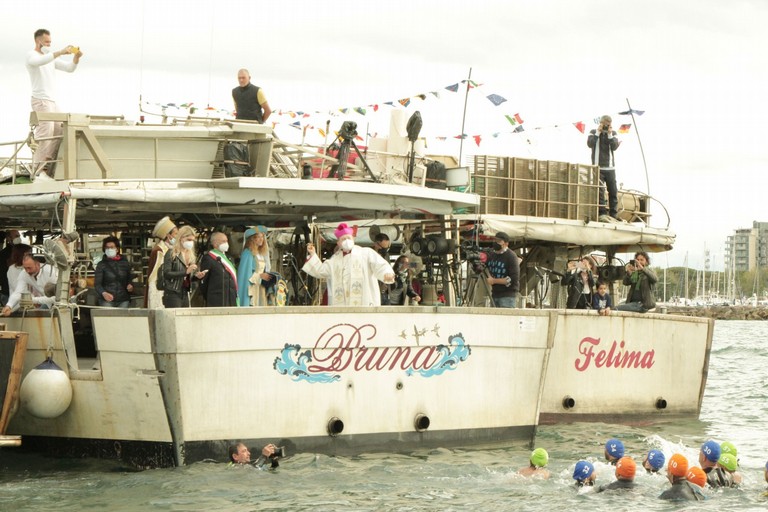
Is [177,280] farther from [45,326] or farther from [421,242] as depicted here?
[421,242]

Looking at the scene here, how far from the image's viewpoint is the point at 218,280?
592 inches

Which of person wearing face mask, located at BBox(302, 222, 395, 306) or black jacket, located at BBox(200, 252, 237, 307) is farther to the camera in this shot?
person wearing face mask, located at BBox(302, 222, 395, 306)

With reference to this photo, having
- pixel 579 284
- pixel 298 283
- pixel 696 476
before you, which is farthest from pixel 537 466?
pixel 579 284

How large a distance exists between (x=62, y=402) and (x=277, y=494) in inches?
107

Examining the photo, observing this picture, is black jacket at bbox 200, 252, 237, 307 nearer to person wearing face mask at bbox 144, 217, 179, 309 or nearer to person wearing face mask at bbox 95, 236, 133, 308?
person wearing face mask at bbox 144, 217, 179, 309

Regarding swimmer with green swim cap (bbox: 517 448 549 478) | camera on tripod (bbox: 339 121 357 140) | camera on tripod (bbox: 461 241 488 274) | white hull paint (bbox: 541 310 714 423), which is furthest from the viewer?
white hull paint (bbox: 541 310 714 423)

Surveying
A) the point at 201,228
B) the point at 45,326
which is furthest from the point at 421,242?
the point at 45,326

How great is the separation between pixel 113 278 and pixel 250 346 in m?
2.77

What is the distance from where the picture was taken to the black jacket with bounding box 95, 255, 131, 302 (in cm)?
1616

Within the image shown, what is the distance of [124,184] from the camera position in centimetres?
1538

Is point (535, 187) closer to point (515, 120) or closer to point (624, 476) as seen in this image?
point (515, 120)

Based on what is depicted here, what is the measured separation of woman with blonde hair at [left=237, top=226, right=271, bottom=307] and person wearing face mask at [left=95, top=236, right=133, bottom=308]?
1.47m

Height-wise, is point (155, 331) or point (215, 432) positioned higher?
point (155, 331)

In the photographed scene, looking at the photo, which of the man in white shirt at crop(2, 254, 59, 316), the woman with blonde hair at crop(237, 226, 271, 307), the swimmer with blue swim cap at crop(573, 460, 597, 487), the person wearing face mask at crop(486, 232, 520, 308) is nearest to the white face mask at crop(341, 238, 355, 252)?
the woman with blonde hair at crop(237, 226, 271, 307)
